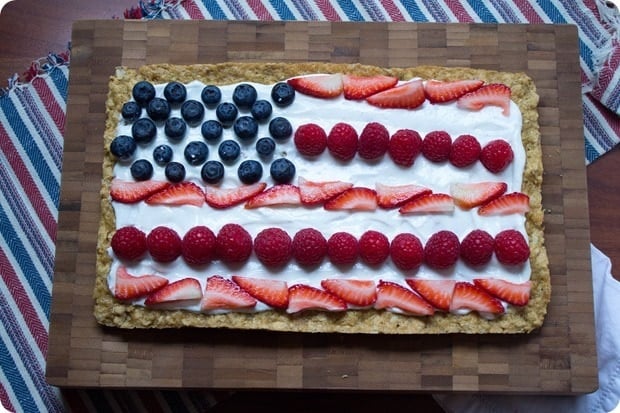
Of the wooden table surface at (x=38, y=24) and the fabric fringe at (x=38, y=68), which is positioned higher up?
the wooden table surface at (x=38, y=24)

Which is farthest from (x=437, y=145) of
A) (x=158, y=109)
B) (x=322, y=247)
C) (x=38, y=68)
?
(x=38, y=68)

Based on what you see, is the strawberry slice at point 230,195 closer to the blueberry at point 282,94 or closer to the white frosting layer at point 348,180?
the white frosting layer at point 348,180

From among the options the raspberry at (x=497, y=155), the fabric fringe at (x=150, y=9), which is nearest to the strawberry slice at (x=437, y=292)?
the raspberry at (x=497, y=155)

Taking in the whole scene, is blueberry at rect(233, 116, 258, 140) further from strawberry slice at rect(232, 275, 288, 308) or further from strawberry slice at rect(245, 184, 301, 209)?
strawberry slice at rect(232, 275, 288, 308)

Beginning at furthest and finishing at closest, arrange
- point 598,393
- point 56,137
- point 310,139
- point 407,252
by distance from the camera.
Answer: point 56,137 < point 598,393 < point 310,139 < point 407,252

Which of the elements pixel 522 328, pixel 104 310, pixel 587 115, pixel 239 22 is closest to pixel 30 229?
pixel 104 310

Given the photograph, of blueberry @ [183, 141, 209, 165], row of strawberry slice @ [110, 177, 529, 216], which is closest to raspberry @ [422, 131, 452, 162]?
row of strawberry slice @ [110, 177, 529, 216]

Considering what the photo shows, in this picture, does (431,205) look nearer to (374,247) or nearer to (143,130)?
(374,247)
